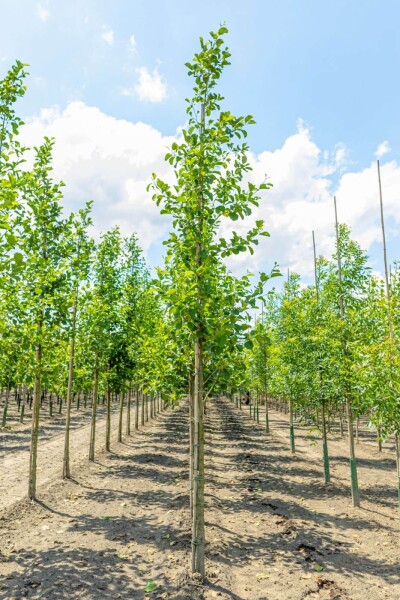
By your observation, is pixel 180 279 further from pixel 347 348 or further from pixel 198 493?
pixel 347 348

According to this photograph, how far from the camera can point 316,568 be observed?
24.3ft

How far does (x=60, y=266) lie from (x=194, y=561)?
8212 millimetres

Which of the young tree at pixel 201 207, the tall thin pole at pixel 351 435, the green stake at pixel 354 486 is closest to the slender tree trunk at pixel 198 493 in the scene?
the young tree at pixel 201 207

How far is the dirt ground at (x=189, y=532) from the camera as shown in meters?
6.64

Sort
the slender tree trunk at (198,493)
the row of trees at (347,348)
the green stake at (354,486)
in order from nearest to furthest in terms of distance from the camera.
Result: 1. the slender tree trunk at (198,493)
2. the row of trees at (347,348)
3. the green stake at (354,486)

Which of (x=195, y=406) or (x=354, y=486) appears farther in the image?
(x=354, y=486)

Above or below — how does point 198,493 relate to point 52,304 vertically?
below

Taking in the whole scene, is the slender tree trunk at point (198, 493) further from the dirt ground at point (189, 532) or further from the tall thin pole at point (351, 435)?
the tall thin pole at point (351, 435)

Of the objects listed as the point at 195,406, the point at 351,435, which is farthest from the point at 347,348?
the point at 195,406

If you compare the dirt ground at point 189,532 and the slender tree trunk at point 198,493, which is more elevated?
the slender tree trunk at point 198,493

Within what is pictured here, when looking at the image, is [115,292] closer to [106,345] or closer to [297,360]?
[106,345]

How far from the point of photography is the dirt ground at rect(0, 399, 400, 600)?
6645 mm

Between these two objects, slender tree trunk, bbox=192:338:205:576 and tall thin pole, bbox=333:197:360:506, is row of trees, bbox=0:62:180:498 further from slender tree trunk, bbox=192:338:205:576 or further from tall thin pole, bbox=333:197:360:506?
tall thin pole, bbox=333:197:360:506

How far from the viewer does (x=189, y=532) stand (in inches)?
343
